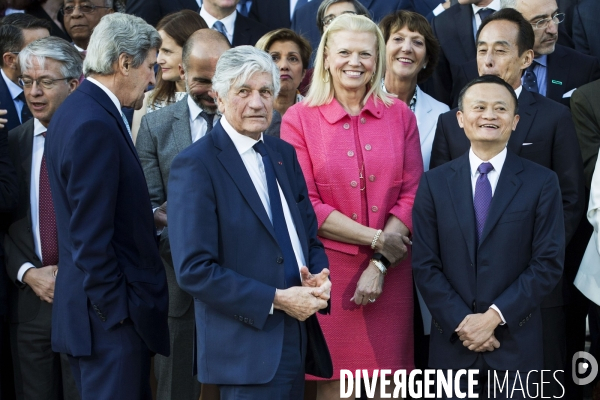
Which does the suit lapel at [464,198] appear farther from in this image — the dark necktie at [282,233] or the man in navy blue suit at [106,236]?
the man in navy blue suit at [106,236]

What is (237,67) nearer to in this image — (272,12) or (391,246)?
(391,246)

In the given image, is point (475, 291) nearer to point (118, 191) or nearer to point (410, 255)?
point (410, 255)

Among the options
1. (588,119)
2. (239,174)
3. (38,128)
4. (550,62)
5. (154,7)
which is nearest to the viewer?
(239,174)

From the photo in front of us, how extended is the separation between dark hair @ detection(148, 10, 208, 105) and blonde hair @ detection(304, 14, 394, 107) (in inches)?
49.9

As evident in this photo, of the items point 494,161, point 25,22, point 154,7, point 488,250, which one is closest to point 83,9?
point 154,7

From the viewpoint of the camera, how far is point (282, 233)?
12.7 feet

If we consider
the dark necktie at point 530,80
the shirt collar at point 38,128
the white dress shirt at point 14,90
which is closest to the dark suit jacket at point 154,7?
the white dress shirt at point 14,90

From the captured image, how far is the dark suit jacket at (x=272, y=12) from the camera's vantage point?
7.64m

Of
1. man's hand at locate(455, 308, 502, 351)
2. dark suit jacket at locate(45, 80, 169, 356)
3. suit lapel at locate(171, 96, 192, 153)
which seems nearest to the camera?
dark suit jacket at locate(45, 80, 169, 356)

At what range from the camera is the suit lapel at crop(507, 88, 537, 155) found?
4.99 meters

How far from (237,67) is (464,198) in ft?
4.45

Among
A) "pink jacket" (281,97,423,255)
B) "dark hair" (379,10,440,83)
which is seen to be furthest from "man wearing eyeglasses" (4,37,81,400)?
"dark hair" (379,10,440,83)

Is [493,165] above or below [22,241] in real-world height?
above

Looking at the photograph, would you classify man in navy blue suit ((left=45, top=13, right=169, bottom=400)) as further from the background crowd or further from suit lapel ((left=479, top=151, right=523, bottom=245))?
suit lapel ((left=479, top=151, right=523, bottom=245))
